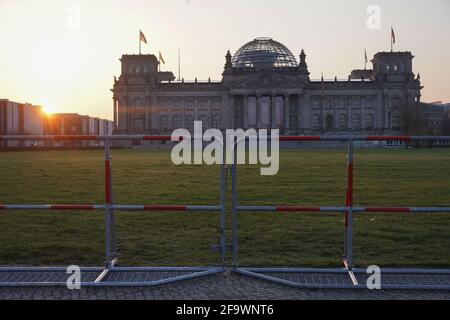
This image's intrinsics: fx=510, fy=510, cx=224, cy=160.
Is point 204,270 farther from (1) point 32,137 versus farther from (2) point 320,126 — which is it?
(2) point 320,126

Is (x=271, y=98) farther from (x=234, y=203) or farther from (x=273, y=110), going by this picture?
(x=234, y=203)

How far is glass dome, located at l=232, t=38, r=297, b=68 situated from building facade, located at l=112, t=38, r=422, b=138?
0.23 meters

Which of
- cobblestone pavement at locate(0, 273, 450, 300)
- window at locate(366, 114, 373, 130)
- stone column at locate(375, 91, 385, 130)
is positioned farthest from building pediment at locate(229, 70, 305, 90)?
cobblestone pavement at locate(0, 273, 450, 300)

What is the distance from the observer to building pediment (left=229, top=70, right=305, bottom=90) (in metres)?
114

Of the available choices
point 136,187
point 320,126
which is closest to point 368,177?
point 136,187

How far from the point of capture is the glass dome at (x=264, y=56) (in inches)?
4702

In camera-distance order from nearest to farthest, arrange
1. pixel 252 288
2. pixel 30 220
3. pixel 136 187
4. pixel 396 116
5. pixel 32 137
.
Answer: pixel 252 288
pixel 32 137
pixel 30 220
pixel 136 187
pixel 396 116

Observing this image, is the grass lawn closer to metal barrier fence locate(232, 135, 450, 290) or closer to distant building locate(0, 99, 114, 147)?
metal barrier fence locate(232, 135, 450, 290)

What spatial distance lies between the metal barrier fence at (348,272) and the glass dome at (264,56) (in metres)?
113

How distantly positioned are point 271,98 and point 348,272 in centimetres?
11019

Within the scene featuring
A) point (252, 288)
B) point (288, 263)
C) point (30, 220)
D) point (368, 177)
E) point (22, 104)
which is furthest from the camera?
point (22, 104)

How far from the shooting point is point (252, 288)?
23.7 feet

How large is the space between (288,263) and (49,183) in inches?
632

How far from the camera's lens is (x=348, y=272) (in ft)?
26.2
